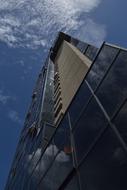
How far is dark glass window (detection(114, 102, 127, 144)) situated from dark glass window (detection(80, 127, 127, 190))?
0.23 m

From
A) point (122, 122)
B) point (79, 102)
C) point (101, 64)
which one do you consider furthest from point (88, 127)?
point (101, 64)

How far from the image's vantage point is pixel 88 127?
980 centimetres

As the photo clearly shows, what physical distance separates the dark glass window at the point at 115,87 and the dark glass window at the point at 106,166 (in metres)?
0.87

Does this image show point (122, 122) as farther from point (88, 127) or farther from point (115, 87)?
point (88, 127)

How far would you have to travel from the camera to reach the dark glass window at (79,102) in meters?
11.5

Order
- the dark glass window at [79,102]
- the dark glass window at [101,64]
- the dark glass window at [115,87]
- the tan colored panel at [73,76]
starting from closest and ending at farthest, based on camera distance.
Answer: the dark glass window at [115,87] → the dark glass window at [101,64] → the dark glass window at [79,102] → the tan colored panel at [73,76]

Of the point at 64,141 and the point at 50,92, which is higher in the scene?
the point at 64,141

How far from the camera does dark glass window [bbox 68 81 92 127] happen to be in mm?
11523

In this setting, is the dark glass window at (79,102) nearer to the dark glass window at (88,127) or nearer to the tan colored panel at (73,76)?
the dark glass window at (88,127)

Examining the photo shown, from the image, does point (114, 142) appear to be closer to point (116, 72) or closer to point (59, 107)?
point (116, 72)

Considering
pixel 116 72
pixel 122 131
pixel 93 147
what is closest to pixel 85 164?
pixel 93 147

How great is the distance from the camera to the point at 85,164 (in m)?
8.83

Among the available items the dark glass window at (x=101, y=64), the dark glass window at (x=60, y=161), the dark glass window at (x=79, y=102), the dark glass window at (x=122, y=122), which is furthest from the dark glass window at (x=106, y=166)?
the dark glass window at (x=101, y=64)

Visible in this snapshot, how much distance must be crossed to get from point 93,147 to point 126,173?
210 cm
